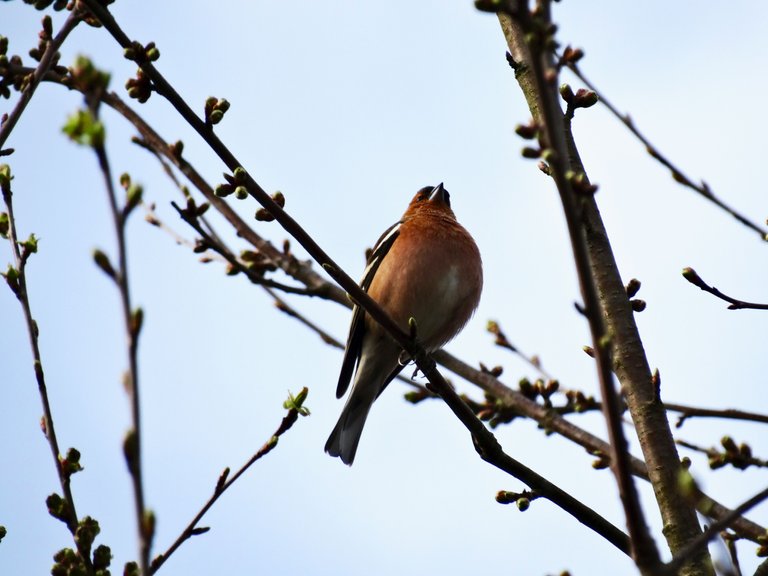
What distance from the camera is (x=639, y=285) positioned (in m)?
4.72

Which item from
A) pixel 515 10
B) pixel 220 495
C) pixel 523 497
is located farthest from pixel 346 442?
pixel 515 10

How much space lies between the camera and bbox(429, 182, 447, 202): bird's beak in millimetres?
8750

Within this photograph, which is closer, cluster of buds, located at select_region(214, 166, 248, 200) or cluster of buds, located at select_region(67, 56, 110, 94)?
cluster of buds, located at select_region(67, 56, 110, 94)

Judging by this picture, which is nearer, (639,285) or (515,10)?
(515,10)

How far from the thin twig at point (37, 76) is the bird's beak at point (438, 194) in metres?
4.99

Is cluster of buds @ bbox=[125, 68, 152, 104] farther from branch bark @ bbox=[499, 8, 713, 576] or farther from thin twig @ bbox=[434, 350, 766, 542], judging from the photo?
thin twig @ bbox=[434, 350, 766, 542]

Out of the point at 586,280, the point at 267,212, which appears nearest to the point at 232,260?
the point at 267,212

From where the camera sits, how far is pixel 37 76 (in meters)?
3.83

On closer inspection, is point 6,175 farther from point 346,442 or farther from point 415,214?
point 415,214

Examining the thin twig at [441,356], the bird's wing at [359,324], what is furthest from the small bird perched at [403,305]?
the thin twig at [441,356]

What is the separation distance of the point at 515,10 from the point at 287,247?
384 centimetres

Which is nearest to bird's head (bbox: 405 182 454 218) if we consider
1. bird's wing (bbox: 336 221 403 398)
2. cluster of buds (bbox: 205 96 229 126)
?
bird's wing (bbox: 336 221 403 398)

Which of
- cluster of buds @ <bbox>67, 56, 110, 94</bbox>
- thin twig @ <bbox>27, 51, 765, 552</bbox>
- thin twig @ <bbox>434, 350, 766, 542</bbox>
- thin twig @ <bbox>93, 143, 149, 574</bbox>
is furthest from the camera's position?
thin twig @ <bbox>27, 51, 765, 552</bbox>

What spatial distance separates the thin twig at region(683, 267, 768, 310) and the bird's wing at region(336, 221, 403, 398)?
2.80 metres
